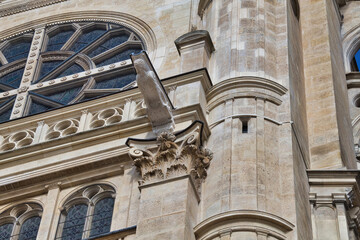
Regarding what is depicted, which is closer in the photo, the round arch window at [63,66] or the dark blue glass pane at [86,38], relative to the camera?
the round arch window at [63,66]

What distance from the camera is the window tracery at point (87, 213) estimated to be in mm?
16856

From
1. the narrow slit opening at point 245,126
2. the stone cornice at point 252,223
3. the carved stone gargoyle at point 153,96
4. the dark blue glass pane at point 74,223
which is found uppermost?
the carved stone gargoyle at point 153,96

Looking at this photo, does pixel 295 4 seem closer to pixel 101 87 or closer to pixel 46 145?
pixel 101 87

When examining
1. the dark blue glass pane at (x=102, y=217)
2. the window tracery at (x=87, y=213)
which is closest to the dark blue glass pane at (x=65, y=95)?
the window tracery at (x=87, y=213)

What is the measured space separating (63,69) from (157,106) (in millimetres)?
5668

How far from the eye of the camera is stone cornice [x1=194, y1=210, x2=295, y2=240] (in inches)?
586

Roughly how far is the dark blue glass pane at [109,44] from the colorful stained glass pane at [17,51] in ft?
5.88

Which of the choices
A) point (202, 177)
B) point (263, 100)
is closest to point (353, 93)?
point (263, 100)

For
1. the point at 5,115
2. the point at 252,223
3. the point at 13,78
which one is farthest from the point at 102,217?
the point at 13,78

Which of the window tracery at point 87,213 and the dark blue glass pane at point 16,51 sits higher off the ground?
the dark blue glass pane at point 16,51

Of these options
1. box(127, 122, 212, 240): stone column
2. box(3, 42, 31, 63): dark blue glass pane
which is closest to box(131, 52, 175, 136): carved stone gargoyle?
box(127, 122, 212, 240): stone column

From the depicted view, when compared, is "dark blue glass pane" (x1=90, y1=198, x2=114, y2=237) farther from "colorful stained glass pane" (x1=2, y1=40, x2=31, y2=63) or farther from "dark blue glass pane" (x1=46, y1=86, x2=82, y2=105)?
"colorful stained glass pane" (x1=2, y1=40, x2=31, y2=63)

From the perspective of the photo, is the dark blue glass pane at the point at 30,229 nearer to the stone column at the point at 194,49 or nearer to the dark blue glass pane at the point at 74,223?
the dark blue glass pane at the point at 74,223

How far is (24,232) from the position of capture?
57.2ft
